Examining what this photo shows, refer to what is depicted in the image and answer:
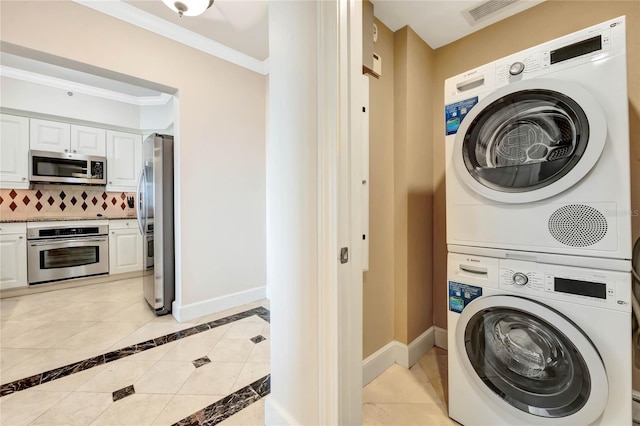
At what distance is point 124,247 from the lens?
3744 mm

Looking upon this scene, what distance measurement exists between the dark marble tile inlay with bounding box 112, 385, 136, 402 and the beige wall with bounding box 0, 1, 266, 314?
878 mm

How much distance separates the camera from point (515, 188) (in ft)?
3.56

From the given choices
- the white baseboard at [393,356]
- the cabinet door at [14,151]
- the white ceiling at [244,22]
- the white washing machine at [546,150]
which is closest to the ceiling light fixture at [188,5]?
the white ceiling at [244,22]

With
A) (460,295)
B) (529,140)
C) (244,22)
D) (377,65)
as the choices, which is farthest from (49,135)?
(529,140)

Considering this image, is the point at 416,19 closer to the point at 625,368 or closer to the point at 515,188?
the point at 515,188

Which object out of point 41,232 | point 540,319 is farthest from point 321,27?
Result: point 41,232

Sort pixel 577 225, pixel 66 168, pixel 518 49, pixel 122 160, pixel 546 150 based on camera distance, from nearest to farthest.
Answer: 1. pixel 577 225
2. pixel 546 150
3. pixel 518 49
4. pixel 66 168
5. pixel 122 160

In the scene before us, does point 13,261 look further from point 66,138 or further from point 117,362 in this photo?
point 117,362

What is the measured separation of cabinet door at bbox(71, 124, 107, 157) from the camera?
3.52 metres

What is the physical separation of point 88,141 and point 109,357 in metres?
3.31

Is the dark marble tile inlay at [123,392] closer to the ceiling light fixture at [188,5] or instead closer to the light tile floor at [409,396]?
the light tile floor at [409,396]

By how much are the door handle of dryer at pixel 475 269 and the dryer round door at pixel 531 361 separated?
0.12 m

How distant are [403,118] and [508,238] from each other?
3.43ft

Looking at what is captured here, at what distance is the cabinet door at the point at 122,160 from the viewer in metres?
3.81
